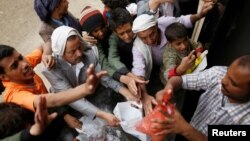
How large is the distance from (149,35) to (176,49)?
0.26m

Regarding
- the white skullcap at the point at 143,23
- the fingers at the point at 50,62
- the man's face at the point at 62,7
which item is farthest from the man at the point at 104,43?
the fingers at the point at 50,62

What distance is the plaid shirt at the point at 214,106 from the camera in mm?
1472

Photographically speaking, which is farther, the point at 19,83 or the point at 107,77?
the point at 107,77

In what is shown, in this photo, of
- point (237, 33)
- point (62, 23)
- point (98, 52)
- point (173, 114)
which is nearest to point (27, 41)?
point (62, 23)

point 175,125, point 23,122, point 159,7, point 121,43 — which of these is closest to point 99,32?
point 121,43

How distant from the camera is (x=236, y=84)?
1.41m

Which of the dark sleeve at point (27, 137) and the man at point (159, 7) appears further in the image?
the man at point (159, 7)

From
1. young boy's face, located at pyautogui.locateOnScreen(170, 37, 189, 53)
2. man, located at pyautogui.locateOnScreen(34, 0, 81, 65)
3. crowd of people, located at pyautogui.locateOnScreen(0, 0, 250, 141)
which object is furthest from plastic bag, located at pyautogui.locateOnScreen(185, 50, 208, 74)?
man, located at pyautogui.locateOnScreen(34, 0, 81, 65)

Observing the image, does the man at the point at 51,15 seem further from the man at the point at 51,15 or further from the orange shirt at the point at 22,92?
the orange shirt at the point at 22,92

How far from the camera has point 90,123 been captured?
2248 millimetres

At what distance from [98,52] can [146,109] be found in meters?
0.75

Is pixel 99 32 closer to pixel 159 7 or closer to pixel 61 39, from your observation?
pixel 61 39

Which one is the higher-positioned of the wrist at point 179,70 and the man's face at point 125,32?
the man's face at point 125,32

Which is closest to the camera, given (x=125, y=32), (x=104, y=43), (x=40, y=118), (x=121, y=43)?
(x=40, y=118)
